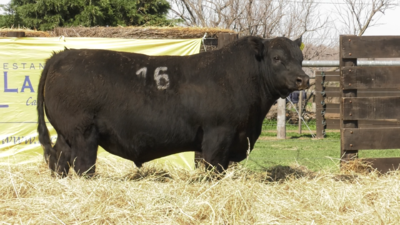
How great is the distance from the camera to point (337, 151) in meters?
10.5

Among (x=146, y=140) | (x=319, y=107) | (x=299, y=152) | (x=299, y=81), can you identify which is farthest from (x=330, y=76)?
(x=146, y=140)

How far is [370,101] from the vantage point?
21.4ft

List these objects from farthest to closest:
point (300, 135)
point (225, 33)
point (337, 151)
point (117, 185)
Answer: point (300, 135), point (337, 151), point (225, 33), point (117, 185)

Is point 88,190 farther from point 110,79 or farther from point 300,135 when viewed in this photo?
point 300,135

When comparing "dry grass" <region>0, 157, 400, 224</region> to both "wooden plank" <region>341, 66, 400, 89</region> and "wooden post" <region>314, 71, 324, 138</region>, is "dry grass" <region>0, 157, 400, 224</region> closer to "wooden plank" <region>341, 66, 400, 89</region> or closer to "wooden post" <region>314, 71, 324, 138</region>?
"wooden plank" <region>341, 66, 400, 89</region>

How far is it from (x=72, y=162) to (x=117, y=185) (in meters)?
0.85

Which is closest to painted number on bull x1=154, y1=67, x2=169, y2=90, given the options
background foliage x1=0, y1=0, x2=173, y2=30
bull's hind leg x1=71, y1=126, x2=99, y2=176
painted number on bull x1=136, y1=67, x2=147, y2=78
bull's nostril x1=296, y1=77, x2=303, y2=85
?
painted number on bull x1=136, y1=67, x2=147, y2=78

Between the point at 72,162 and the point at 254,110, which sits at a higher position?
the point at 254,110

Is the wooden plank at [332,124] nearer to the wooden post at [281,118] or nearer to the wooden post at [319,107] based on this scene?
the wooden post at [319,107]

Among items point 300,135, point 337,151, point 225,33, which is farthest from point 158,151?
point 300,135

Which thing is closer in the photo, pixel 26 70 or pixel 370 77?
pixel 370 77

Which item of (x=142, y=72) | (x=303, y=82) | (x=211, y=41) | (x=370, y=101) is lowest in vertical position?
(x=370, y=101)

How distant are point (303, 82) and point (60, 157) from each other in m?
2.74

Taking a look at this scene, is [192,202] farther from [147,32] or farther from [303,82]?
[147,32]
